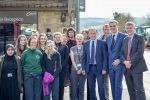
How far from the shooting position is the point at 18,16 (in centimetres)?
1254

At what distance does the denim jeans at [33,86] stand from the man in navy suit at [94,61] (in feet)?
3.50

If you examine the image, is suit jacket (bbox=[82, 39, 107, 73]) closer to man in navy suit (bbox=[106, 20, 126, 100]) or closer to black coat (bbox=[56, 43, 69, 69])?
man in navy suit (bbox=[106, 20, 126, 100])

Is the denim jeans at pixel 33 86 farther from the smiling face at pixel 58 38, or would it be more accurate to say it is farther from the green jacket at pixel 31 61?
the smiling face at pixel 58 38

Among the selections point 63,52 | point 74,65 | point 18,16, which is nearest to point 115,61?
point 74,65

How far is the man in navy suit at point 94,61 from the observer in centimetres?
559

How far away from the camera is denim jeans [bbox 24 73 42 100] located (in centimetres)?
531

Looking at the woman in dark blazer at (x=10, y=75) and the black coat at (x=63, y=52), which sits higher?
the black coat at (x=63, y=52)

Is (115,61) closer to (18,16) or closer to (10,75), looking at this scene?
→ (10,75)

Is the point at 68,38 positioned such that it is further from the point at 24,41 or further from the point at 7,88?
the point at 7,88

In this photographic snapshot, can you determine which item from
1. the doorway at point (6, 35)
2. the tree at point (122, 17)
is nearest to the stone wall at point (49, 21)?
the doorway at point (6, 35)

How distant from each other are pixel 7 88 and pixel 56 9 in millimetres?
8076

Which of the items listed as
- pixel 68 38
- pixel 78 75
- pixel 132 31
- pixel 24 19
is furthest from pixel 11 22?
pixel 132 31

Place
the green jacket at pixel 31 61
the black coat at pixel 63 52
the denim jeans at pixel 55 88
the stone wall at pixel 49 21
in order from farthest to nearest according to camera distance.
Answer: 1. the stone wall at pixel 49 21
2. the black coat at pixel 63 52
3. the denim jeans at pixel 55 88
4. the green jacket at pixel 31 61

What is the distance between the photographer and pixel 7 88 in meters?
5.25
